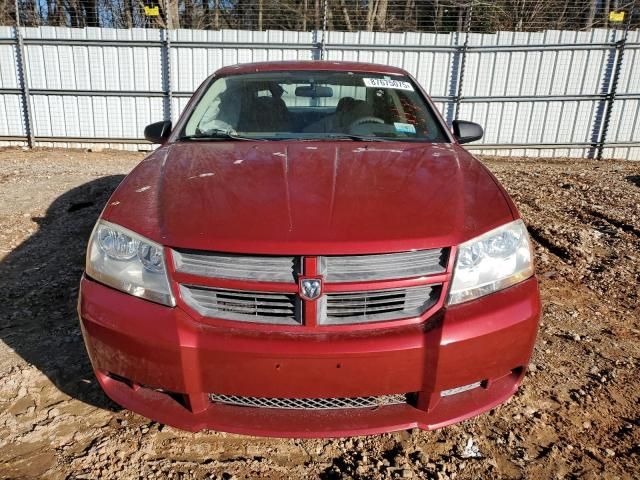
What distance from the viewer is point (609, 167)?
8.98 metres

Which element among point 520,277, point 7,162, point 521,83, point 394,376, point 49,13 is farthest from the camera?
point 49,13

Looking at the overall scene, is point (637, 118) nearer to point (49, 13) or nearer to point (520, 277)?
point (520, 277)

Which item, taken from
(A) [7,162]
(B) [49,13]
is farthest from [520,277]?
(B) [49,13]

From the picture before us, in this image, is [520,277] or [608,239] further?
[608,239]

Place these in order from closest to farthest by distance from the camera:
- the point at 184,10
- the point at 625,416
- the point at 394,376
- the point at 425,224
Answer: the point at 394,376
the point at 425,224
the point at 625,416
the point at 184,10

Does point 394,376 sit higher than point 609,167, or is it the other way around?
point 394,376

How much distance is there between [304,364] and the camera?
167 centimetres

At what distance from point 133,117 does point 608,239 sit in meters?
8.76

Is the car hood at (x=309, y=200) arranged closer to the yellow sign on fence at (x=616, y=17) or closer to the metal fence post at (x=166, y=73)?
the metal fence post at (x=166, y=73)

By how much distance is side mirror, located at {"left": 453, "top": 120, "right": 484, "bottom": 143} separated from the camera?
10.7 ft

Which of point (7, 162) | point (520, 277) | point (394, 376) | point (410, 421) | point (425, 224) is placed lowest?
point (7, 162)

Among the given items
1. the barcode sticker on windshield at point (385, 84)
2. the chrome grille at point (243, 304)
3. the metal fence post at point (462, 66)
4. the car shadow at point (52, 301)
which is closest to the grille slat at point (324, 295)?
the chrome grille at point (243, 304)

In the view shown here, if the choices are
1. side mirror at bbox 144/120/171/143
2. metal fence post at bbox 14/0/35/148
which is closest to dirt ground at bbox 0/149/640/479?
side mirror at bbox 144/120/171/143

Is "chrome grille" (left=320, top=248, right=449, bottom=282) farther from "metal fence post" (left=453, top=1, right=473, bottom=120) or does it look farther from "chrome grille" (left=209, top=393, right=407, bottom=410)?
"metal fence post" (left=453, top=1, right=473, bottom=120)
